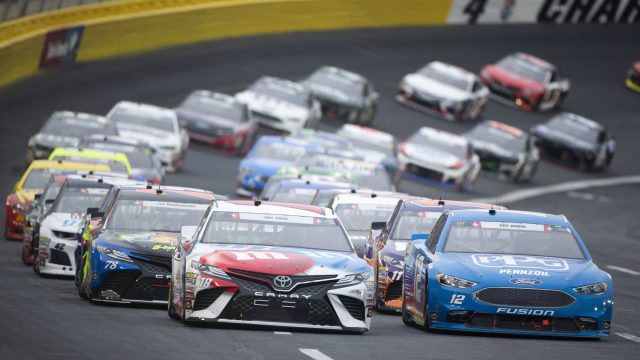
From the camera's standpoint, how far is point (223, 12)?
55188 mm

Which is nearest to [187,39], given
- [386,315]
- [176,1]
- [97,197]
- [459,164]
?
[176,1]

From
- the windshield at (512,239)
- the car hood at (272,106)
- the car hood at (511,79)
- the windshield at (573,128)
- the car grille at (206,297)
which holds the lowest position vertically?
the car hood at (511,79)

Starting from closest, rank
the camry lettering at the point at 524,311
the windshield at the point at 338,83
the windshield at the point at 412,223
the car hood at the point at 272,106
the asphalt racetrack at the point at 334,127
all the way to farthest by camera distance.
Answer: the asphalt racetrack at the point at 334,127, the camry lettering at the point at 524,311, the windshield at the point at 412,223, the car hood at the point at 272,106, the windshield at the point at 338,83

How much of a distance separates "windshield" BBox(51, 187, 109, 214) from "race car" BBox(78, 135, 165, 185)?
8517 millimetres

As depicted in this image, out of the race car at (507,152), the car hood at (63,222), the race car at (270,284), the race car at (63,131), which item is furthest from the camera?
the race car at (507,152)

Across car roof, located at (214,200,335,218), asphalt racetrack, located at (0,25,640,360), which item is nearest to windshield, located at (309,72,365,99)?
asphalt racetrack, located at (0,25,640,360)

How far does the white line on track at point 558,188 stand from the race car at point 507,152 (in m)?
0.63

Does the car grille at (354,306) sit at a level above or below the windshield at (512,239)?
below

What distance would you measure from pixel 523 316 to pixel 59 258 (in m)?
7.95

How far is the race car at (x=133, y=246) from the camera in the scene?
17797mm

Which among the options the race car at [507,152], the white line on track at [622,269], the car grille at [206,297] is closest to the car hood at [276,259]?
the car grille at [206,297]

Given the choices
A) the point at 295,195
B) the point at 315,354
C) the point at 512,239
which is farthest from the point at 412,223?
the point at 295,195

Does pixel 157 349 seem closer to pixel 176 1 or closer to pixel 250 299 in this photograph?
pixel 250 299

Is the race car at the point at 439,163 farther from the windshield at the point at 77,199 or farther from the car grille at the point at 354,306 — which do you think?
the car grille at the point at 354,306
